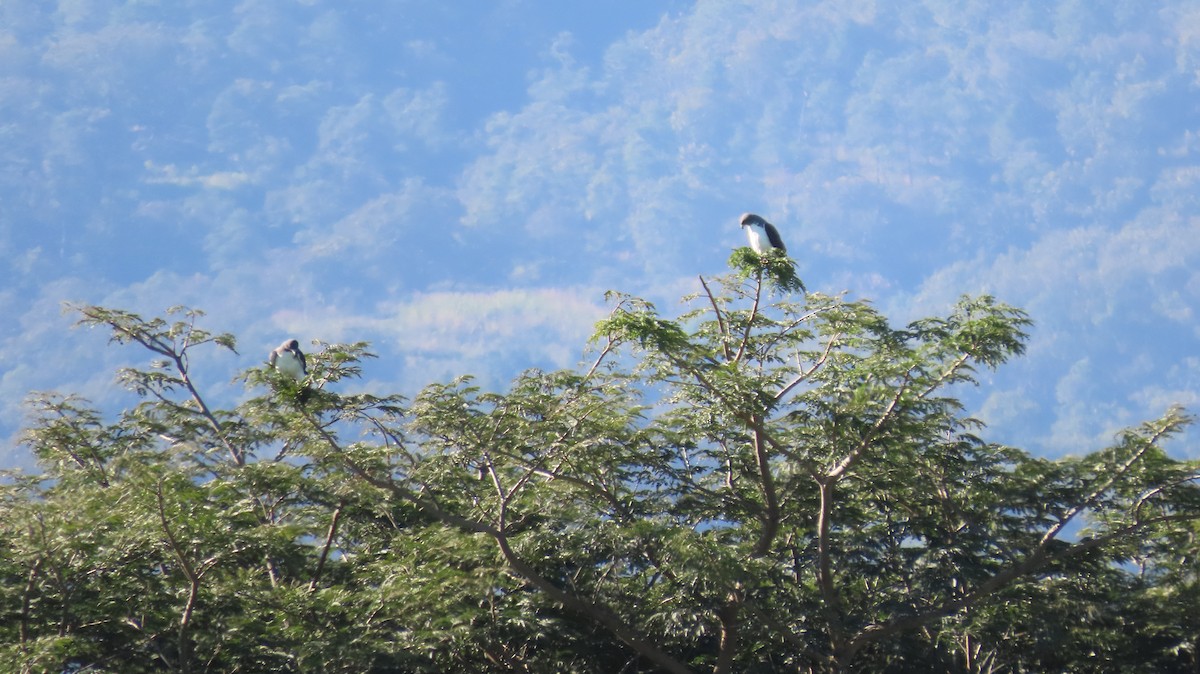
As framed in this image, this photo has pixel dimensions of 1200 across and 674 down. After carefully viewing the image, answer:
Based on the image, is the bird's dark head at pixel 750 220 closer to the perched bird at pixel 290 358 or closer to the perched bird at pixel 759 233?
the perched bird at pixel 759 233

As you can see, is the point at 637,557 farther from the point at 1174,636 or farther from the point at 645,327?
the point at 1174,636

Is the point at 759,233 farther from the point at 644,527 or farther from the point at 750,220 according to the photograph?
the point at 644,527

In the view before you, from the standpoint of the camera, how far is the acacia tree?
32.4ft

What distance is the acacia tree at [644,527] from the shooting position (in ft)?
32.4

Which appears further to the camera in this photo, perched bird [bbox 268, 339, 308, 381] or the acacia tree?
perched bird [bbox 268, 339, 308, 381]

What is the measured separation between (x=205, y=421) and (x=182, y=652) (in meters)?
4.74

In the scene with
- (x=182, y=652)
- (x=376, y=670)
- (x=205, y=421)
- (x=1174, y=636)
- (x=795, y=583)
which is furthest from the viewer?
(x=205, y=421)

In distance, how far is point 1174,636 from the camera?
12.3 m

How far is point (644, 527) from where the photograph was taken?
9.80m

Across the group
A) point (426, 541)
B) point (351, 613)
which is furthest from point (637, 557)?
point (351, 613)

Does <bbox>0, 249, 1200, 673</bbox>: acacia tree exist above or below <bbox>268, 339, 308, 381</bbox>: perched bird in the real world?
below

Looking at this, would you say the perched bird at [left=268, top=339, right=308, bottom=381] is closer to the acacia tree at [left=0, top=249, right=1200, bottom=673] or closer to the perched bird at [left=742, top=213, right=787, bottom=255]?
the acacia tree at [left=0, top=249, right=1200, bottom=673]

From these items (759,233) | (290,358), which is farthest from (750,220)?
(290,358)

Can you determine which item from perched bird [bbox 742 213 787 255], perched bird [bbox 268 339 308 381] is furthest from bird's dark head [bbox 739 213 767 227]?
perched bird [bbox 268 339 308 381]
